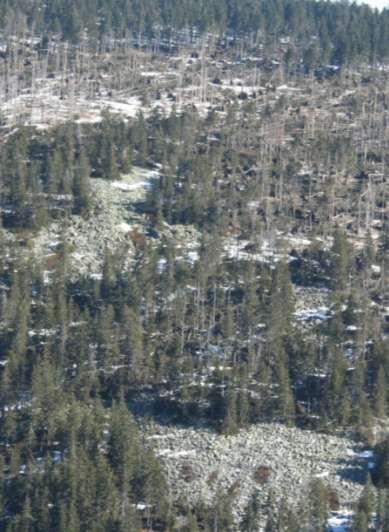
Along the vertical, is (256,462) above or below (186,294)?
below

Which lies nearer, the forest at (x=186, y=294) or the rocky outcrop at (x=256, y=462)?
the forest at (x=186, y=294)

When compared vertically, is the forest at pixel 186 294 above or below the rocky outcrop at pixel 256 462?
above

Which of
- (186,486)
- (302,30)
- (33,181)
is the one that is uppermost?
(302,30)

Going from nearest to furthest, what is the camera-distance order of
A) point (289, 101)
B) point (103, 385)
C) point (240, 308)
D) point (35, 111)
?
point (103, 385) → point (240, 308) → point (35, 111) → point (289, 101)

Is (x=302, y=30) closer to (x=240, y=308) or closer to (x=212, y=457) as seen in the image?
(x=240, y=308)

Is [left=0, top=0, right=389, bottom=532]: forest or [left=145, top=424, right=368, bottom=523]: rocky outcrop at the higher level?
[left=0, top=0, right=389, bottom=532]: forest

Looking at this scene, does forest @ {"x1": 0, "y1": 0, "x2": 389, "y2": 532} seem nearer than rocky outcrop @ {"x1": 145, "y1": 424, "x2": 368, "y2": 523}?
Yes

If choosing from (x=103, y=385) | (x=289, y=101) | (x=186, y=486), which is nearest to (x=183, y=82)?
(x=289, y=101)

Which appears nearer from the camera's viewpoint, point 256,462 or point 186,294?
point 256,462
